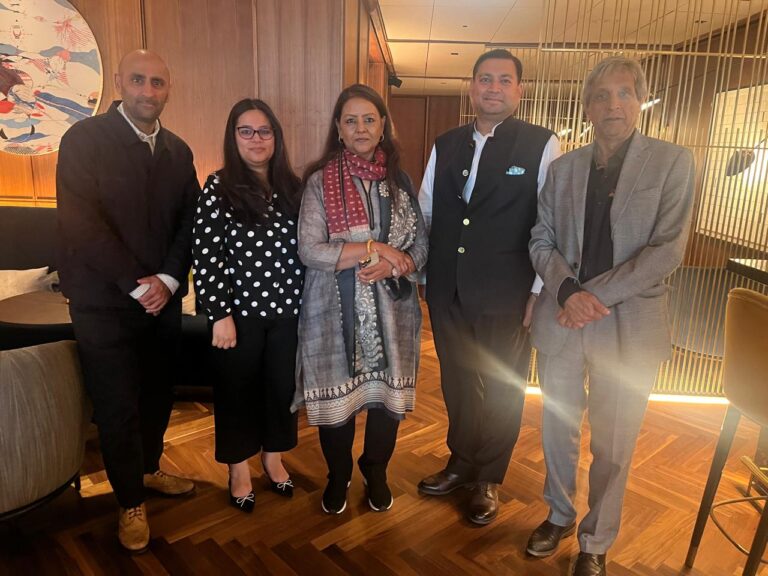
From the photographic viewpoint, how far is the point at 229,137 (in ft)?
Result: 6.48

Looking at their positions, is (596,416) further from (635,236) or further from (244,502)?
(244,502)

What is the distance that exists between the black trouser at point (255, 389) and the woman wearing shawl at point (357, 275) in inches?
3.5

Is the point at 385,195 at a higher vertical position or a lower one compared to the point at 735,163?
lower

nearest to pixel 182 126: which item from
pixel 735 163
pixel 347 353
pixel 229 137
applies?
pixel 229 137

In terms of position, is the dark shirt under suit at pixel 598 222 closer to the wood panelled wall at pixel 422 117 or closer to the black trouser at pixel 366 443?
the black trouser at pixel 366 443

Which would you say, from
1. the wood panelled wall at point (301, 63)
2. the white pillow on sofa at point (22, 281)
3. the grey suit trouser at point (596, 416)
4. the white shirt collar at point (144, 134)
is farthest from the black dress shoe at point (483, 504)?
the white pillow on sofa at point (22, 281)

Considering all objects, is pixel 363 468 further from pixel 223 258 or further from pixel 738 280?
pixel 738 280

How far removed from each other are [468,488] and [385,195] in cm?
133

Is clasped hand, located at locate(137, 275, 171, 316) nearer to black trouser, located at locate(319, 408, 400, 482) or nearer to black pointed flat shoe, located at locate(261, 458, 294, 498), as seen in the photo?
black trouser, located at locate(319, 408, 400, 482)

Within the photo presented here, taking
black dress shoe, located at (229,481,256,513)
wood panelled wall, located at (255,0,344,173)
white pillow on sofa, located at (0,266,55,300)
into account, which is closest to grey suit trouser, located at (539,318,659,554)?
black dress shoe, located at (229,481,256,513)

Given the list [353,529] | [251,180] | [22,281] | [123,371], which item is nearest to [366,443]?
[353,529]

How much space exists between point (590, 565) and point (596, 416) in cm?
50

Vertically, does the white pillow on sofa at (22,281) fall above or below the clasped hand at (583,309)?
below

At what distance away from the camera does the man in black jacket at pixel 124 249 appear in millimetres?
1848
